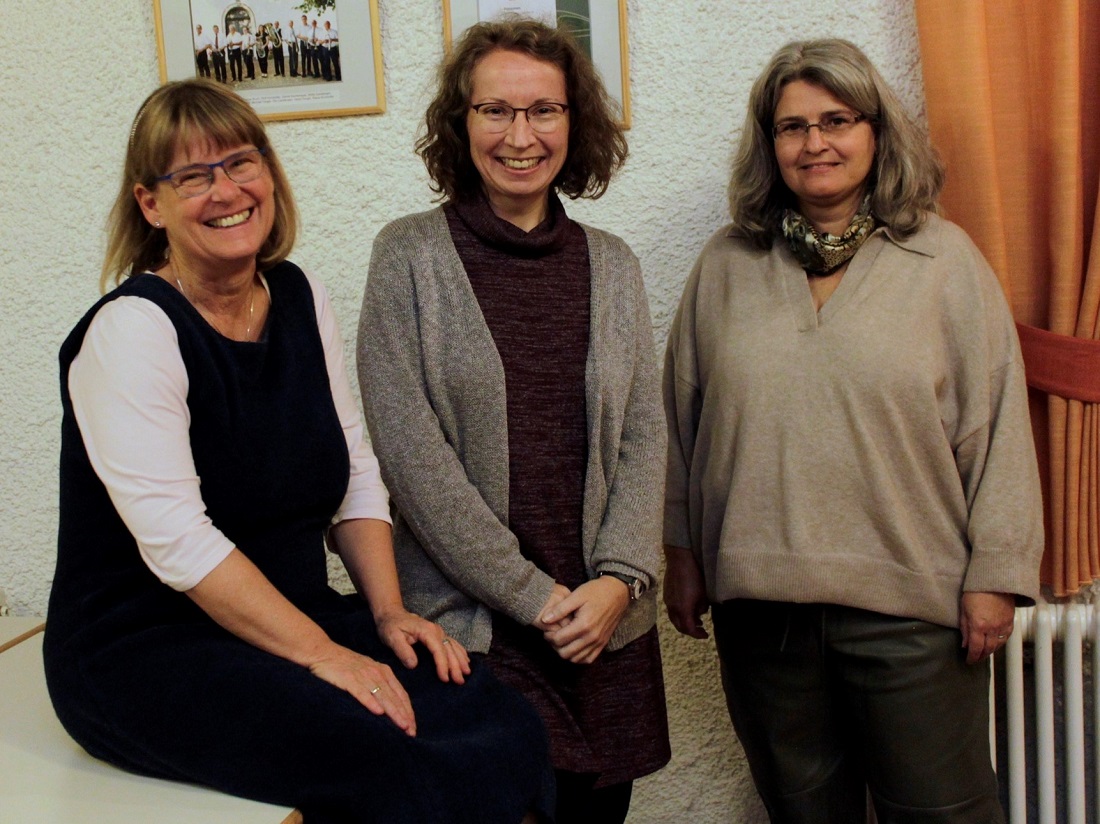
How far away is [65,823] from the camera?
1150 mm

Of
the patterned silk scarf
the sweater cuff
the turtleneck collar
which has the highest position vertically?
the turtleneck collar

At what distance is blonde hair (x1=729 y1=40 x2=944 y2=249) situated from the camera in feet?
5.09

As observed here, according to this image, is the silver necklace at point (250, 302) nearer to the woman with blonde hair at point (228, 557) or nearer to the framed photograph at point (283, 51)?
the woman with blonde hair at point (228, 557)

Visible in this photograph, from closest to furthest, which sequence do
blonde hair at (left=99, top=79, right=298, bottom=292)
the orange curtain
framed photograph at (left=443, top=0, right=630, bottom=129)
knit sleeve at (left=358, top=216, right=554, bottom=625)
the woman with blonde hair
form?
the woman with blonde hair, blonde hair at (left=99, top=79, right=298, bottom=292), knit sleeve at (left=358, top=216, right=554, bottom=625), the orange curtain, framed photograph at (left=443, top=0, right=630, bottom=129)

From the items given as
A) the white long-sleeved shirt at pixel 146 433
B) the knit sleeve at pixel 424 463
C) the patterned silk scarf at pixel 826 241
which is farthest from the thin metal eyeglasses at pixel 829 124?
the white long-sleeved shirt at pixel 146 433

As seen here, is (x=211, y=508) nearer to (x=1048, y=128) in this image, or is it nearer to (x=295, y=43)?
(x=295, y=43)

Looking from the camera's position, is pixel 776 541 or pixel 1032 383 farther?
pixel 1032 383

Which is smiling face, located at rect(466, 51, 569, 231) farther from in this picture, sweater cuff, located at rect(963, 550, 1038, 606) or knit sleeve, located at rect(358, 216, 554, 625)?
sweater cuff, located at rect(963, 550, 1038, 606)

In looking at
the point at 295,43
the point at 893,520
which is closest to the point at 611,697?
the point at 893,520

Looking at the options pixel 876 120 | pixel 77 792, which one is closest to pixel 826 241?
pixel 876 120

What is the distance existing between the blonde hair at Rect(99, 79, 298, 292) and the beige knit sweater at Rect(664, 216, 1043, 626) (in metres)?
0.78

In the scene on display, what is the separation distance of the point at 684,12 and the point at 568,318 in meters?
0.74

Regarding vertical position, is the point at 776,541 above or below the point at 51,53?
below

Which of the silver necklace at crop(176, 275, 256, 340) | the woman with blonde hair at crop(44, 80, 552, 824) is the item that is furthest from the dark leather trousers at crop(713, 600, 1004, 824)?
the silver necklace at crop(176, 275, 256, 340)
